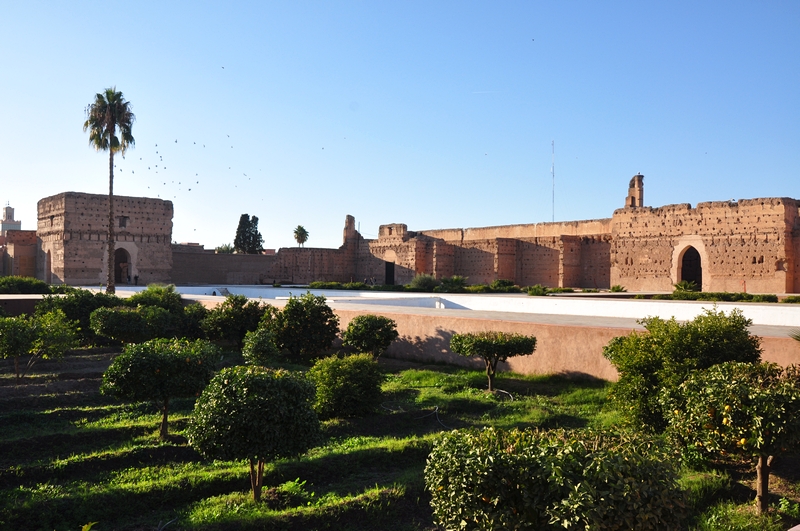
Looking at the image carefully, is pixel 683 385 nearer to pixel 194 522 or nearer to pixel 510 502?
pixel 510 502

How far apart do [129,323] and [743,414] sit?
35.9 feet

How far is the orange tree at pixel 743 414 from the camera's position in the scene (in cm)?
491

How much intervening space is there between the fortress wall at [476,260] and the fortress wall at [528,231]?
891 millimetres

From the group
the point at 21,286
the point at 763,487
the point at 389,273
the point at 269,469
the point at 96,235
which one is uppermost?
the point at 96,235

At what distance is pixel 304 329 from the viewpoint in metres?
12.3

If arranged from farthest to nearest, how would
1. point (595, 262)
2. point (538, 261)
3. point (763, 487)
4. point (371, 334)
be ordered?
point (538, 261), point (595, 262), point (371, 334), point (763, 487)

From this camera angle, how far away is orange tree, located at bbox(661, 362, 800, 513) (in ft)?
16.1

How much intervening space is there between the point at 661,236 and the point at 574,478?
74.6 ft

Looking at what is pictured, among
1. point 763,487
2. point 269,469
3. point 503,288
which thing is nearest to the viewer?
point 763,487

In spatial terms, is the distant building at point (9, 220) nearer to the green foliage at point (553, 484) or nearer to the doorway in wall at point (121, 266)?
the doorway in wall at point (121, 266)

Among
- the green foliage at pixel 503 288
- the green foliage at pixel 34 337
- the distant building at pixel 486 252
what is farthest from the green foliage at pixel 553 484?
the green foliage at pixel 503 288

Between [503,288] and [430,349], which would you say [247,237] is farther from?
[430,349]

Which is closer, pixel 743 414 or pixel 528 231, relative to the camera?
pixel 743 414

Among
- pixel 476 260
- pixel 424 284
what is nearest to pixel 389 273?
pixel 476 260
